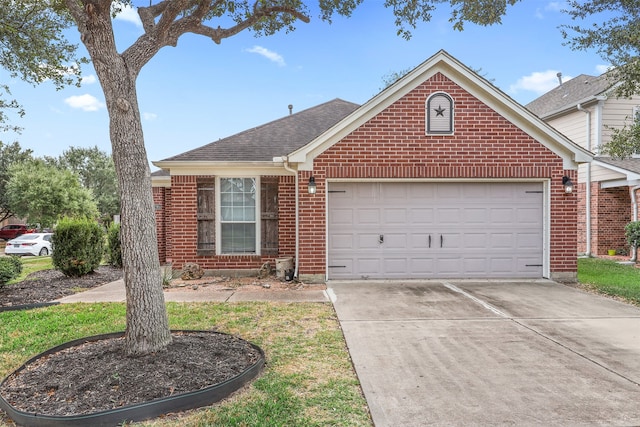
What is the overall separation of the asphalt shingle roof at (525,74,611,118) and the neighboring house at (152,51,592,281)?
809 centimetres

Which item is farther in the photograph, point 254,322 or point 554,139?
point 554,139

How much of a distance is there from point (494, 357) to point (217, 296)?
17.2ft

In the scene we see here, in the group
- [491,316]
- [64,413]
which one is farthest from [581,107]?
[64,413]

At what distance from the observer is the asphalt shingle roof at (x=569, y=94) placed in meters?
15.5

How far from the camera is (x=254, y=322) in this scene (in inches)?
238

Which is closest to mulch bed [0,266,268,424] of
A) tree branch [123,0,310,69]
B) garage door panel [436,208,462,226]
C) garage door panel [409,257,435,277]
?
tree branch [123,0,310,69]

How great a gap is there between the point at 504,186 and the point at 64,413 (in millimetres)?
9043

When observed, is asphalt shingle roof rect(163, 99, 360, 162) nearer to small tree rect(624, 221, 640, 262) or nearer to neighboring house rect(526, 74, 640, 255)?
neighboring house rect(526, 74, 640, 255)

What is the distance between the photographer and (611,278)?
1004 centimetres

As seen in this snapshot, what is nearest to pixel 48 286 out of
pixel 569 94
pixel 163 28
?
pixel 163 28

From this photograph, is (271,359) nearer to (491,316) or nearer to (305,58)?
(491,316)

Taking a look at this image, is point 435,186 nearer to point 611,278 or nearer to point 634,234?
point 611,278

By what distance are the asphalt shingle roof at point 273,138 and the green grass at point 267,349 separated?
4.26 meters

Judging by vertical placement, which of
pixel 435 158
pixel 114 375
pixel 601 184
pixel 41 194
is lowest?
pixel 114 375
